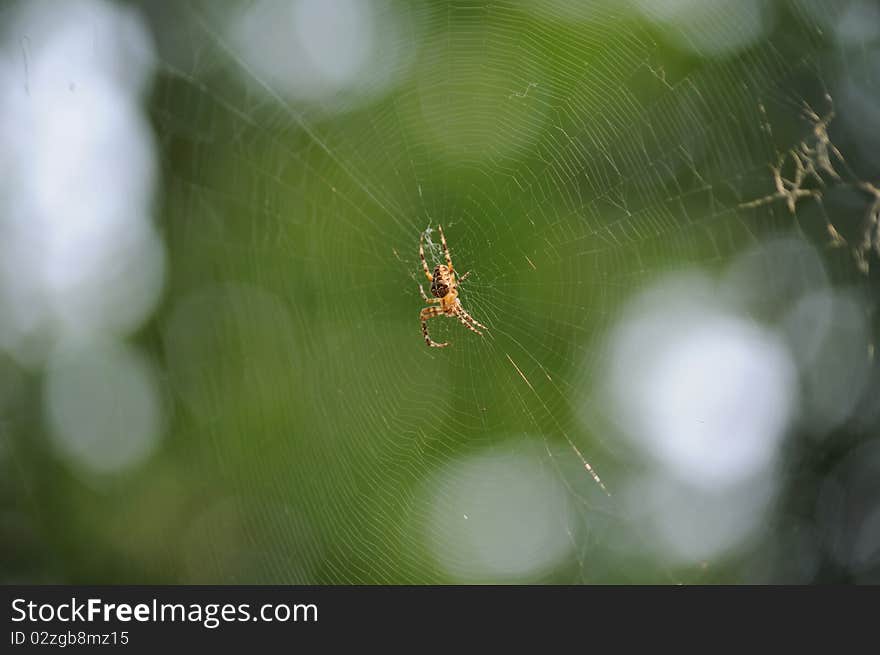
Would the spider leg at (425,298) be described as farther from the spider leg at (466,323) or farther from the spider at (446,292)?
the spider leg at (466,323)

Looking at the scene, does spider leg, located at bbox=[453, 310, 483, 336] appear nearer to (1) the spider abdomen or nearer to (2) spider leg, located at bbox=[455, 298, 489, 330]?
(2) spider leg, located at bbox=[455, 298, 489, 330]

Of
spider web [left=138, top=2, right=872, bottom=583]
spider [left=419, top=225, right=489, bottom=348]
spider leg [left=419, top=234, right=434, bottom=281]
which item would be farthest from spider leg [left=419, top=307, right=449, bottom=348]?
spider leg [left=419, top=234, right=434, bottom=281]

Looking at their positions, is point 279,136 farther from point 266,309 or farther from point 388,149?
point 266,309

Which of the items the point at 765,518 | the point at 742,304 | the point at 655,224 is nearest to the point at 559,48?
the point at 655,224

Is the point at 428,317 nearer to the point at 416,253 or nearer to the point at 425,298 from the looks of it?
the point at 425,298

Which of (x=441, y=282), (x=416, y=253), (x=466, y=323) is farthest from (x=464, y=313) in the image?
(x=416, y=253)
